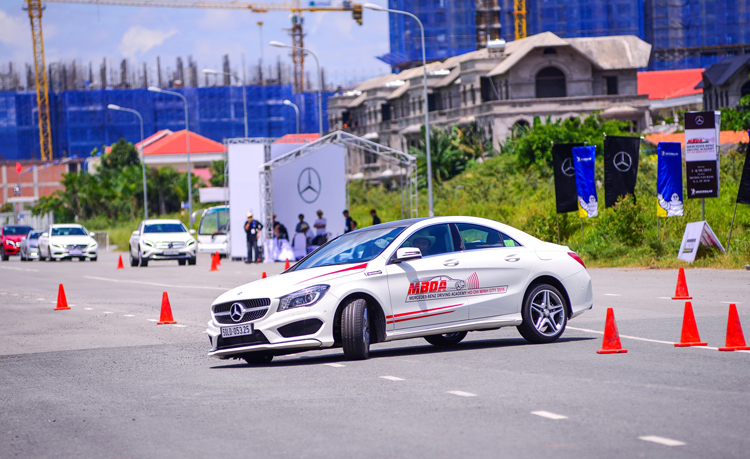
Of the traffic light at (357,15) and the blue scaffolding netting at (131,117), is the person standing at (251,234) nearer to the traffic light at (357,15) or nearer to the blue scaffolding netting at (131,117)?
the blue scaffolding netting at (131,117)

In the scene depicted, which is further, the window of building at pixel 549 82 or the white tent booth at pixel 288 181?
the window of building at pixel 549 82

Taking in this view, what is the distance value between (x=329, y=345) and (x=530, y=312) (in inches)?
94.3

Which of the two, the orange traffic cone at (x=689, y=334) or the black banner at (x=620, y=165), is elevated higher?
the black banner at (x=620, y=165)

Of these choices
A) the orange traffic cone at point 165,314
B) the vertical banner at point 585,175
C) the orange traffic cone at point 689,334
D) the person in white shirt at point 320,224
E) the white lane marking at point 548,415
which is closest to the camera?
the white lane marking at point 548,415

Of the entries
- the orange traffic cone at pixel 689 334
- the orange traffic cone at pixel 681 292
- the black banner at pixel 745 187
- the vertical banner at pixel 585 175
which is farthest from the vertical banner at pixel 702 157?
the orange traffic cone at pixel 689 334

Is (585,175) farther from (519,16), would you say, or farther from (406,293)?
(519,16)

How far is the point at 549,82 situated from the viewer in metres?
66.6

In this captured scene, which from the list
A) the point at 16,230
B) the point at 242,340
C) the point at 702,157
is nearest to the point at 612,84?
the point at 16,230

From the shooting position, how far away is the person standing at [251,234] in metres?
35.7

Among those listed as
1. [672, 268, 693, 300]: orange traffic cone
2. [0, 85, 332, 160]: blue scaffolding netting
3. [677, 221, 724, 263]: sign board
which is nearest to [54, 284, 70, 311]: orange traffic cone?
[672, 268, 693, 300]: orange traffic cone

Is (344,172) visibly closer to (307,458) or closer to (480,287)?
(480,287)

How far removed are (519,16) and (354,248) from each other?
313 feet

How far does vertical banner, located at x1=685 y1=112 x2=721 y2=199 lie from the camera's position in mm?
23781

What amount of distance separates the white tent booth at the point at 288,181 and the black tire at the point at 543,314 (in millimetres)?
25067
